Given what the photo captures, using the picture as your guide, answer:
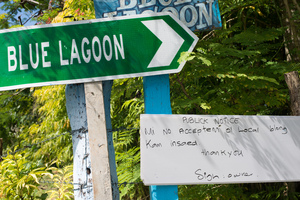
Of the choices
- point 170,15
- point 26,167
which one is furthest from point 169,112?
point 26,167

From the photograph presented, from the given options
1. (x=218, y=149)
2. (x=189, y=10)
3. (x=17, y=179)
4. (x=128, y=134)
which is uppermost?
(x=189, y=10)

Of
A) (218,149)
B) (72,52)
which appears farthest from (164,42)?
(218,149)

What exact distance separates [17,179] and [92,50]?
1.60 meters

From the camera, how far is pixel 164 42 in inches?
68.9

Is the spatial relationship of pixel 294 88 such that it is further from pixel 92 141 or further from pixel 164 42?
pixel 92 141

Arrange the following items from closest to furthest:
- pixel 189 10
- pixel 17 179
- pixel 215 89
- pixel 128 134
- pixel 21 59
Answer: pixel 21 59 → pixel 189 10 → pixel 17 179 → pixel 215 89 → pixel 128 134

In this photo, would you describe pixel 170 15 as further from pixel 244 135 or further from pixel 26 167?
pixel 26 167

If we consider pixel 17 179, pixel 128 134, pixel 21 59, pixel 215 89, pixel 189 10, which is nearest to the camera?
pixel 21 59

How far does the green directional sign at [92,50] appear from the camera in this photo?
1.70 meters

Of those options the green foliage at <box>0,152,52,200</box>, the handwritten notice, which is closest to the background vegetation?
the green foliage at <box>0,152,52,200</box>

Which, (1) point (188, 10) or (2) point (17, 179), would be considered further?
(2) point (17, 179)

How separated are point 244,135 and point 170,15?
0.84 metres

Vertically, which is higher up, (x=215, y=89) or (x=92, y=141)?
(x=215, y=89)

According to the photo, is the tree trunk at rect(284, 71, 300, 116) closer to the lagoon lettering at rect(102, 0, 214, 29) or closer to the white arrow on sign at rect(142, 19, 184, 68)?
the lagoon lettering at rect(102, 0, 214, 29)
